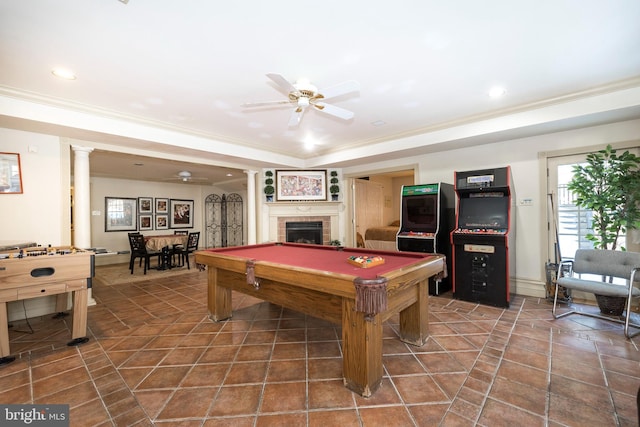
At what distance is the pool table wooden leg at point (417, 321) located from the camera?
8.65ft

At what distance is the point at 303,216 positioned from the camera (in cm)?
659

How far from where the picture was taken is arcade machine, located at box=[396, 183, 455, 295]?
4.30 meters

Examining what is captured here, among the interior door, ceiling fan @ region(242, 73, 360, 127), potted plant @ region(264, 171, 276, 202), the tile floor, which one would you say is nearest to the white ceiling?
ceiling fan @ region(242, 73, 360, 127)

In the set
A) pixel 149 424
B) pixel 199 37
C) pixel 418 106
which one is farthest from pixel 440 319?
pixel 199 37

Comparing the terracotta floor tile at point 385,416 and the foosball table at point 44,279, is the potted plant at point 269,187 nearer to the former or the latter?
the foosball table at point 44,279

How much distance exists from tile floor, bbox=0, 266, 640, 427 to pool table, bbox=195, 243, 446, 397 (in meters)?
0.21

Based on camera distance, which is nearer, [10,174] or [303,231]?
[10,174]

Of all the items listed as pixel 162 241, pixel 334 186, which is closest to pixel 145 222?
pixel 162 241

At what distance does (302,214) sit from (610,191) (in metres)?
5.10

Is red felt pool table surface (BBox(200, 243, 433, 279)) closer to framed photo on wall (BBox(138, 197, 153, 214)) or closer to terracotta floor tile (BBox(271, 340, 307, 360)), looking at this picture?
terracotta floor tile (BBox(271, 340, 307, 360))

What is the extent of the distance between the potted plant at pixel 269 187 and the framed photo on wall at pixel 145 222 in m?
4.96

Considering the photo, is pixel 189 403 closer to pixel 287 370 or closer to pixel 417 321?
pixel 287 370

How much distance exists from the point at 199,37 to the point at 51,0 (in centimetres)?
90

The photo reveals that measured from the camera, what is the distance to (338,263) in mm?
2553
